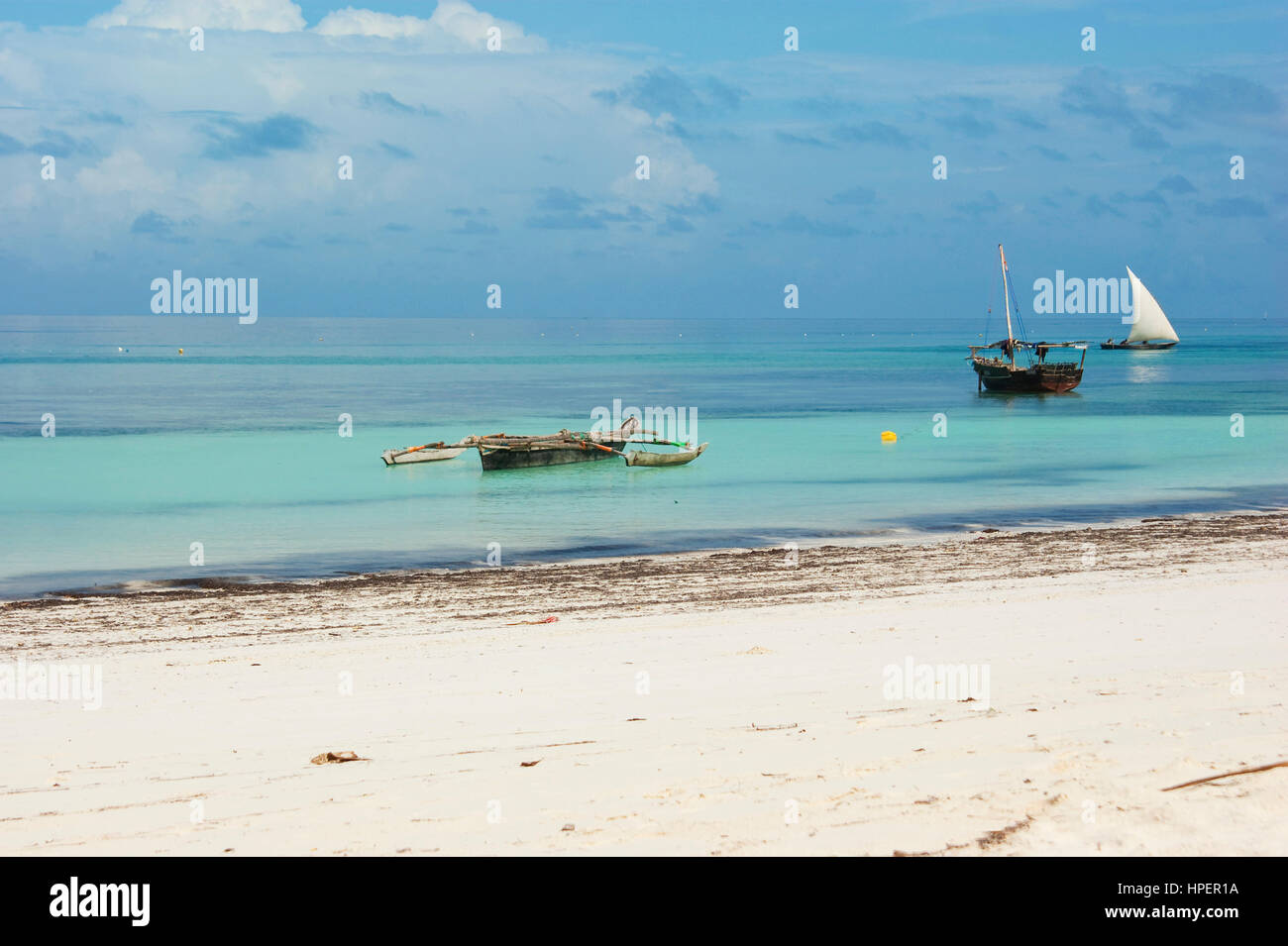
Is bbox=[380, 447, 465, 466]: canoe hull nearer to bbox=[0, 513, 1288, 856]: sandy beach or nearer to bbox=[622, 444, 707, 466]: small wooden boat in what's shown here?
bbox=[622, 444, 707, 466]: small wooden boat

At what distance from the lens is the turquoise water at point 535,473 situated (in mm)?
25016

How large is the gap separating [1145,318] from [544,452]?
13213 centimetres

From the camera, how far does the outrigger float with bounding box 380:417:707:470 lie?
37656 millimetres

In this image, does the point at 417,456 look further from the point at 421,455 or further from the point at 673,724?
the point at 673,724

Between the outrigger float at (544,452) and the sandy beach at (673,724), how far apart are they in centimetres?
2049

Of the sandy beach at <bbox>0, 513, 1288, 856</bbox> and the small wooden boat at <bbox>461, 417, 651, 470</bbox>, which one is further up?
the small wooden boat at <bbox>461, 417, 651, 470</bbox>

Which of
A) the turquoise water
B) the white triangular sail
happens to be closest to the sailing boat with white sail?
the white triangular sail

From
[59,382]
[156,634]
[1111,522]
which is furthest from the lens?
[59,382]

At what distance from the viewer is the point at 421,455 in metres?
39.2
